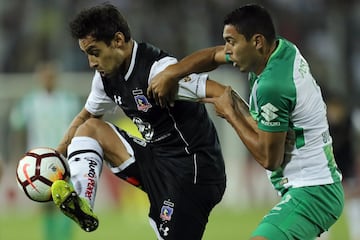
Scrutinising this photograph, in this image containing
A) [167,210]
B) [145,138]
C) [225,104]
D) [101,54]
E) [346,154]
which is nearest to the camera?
[225,104]

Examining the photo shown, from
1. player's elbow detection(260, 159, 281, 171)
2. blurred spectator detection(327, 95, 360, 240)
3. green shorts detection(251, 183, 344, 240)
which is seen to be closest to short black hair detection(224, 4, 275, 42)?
player's elbow detection(260, 159, 281, 171)

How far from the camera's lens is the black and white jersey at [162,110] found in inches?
270

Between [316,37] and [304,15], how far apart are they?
481 mm

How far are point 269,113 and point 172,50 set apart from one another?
1191 centimetres

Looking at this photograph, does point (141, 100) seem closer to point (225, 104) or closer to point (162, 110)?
point (162, 110)

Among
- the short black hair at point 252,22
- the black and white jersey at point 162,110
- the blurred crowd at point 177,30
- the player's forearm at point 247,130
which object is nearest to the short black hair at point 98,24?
the black and white jersey at point 162,110

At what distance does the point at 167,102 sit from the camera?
6.82 m

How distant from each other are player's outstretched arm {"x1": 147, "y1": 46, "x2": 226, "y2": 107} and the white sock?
1.95ft

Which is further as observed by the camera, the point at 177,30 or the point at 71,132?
the point at 177,30

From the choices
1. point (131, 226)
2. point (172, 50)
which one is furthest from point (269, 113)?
point (172, 50)

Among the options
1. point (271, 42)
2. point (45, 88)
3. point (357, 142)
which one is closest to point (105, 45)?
point (271, 42)

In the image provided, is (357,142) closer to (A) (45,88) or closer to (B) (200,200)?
(A) (45,88)

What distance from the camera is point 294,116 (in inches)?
251

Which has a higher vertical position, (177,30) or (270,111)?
(270,111)
